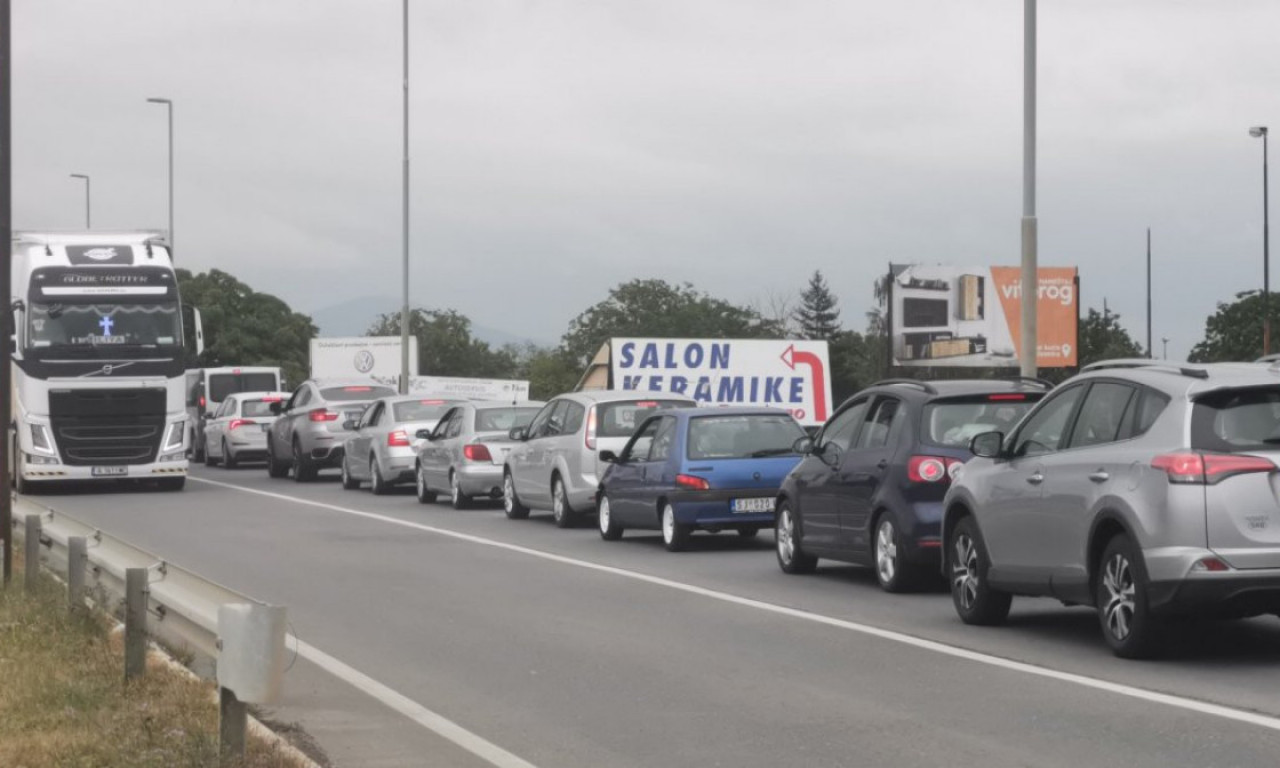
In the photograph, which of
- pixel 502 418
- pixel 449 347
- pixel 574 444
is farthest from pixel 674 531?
pixel 449 347

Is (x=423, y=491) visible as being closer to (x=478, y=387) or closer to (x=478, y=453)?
(x=478, y=453)

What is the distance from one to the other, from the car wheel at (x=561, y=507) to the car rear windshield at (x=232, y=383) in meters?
33.7

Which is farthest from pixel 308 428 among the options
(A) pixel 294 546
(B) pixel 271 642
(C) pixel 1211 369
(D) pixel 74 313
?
(B) pixel 271 642

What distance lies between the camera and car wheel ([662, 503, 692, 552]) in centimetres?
2058

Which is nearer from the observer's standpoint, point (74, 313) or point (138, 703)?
point (138, 703)

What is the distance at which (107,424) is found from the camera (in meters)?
32.0

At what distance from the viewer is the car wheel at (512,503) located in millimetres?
26875

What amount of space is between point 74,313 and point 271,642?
2553 cm

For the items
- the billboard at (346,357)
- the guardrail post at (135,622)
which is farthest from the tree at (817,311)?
the guardrail post at (135,622)

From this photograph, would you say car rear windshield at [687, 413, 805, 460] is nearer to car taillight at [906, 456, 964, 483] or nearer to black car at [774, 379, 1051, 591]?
black car at [774, 379, 1051, 591]

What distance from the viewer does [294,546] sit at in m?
21.4

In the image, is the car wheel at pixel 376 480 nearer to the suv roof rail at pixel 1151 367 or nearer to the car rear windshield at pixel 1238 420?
the suv roof rail at pixel 1151 367

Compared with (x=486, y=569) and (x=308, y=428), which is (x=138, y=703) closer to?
(x=486, y=569)

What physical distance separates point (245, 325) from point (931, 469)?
104967 millimetres
